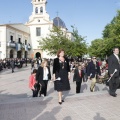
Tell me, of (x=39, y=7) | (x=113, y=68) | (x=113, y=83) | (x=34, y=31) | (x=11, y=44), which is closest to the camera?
(x=113, y=68)

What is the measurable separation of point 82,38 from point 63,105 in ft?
125

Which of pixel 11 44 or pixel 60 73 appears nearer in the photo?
pixel 60 73

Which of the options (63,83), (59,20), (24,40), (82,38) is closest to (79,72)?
(63,83)

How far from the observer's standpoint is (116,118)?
630cm

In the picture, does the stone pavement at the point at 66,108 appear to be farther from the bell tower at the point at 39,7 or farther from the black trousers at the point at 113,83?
the bell tower at the point at 39,7

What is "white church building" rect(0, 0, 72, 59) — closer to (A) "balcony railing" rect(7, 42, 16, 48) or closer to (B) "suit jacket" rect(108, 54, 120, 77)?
(A) "balcony railing" rect(7, 42, 16, 48)

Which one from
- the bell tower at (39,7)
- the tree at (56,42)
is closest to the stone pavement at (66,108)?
the tree at (56,42)

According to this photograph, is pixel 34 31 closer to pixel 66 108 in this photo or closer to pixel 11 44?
pixel 11 44

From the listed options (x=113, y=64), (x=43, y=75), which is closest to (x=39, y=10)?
(x=43, y=75)

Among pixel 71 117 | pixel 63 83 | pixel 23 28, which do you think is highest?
pixel 23 28

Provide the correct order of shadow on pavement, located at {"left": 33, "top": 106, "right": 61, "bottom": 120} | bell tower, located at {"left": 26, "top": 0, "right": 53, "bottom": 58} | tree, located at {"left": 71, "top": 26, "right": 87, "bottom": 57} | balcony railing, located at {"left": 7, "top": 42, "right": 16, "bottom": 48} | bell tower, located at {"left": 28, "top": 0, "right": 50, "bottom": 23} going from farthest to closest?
bell tower, located at {"left": 28, "top": 0, "right": 50, "bottom": 23}
bell tower, located at {"left": 26, "top": 0, "right": 53, "bottom": 58}
balcony railing, located at {"left": 7, "top": 42, "right": 16, "bottom": 48}
tree, located at {"left": 71, "top": 26, "right": 87, "bottom": 57}
shadow on pavement, located at {"left": 33, "top": 106, "right": 61, "bottom": 120}

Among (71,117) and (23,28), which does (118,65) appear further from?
(23,28)

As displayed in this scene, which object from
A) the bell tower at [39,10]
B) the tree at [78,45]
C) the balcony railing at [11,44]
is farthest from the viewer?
the bell tower at [39,10]

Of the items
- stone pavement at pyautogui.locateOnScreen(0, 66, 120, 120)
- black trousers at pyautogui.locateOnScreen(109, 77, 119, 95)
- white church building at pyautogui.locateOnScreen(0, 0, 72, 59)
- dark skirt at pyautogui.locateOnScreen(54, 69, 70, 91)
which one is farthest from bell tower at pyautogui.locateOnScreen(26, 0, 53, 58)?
dark skirt at pyautogui.locateOnScreen(54, 69, 70, 91)
